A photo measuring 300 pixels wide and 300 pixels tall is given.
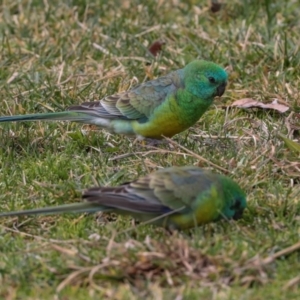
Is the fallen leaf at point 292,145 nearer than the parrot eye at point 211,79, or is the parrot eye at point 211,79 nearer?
the fallen leaf at point 292,145

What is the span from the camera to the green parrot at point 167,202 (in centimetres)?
439

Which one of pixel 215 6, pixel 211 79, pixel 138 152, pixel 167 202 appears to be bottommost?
pixel 138 152

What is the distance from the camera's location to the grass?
3.99 m

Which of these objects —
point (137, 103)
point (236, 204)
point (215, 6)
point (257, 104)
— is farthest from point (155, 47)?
point (236, 204)

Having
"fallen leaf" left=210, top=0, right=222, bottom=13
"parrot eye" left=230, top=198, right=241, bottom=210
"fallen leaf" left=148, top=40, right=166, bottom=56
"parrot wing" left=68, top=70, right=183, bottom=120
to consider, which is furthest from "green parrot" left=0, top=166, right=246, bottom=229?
"fallen leaf" left=210, top=0, right=222, bottom=13

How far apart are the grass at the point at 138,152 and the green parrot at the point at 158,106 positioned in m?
0.12

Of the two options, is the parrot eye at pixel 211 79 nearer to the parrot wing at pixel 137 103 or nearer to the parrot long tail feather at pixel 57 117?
Answer: the parrot wing at pixel 137 103

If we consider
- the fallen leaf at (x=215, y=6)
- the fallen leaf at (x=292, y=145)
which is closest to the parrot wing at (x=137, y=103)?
the fallen leaf at (x=292, y=145)

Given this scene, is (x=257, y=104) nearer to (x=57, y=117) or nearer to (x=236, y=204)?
(x=57, y=117)

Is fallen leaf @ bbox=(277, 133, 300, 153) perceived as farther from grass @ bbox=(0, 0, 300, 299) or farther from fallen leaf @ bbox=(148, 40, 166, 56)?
fallen leaf @ bbox=(148, 40, 166, 56)

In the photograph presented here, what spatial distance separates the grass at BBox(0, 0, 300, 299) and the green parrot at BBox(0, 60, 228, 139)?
12cm

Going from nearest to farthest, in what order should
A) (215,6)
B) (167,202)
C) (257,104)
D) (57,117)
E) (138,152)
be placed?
1. (167,202)
2. (138,152)
3. (57,117)
4. (257,104)
5. (215,6)

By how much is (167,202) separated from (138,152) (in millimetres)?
1246

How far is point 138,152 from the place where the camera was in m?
5.64
